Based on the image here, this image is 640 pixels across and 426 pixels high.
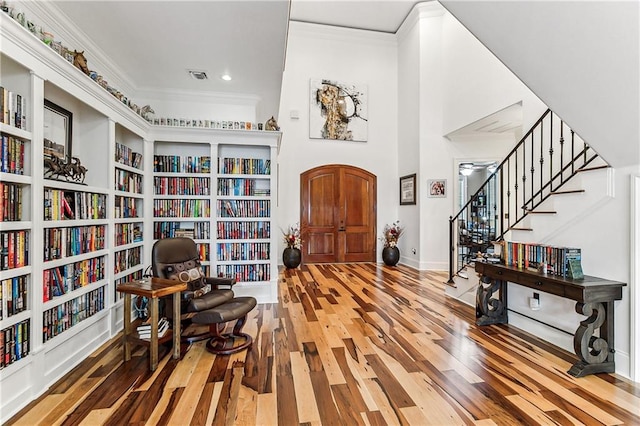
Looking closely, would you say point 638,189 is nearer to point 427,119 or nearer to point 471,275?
point 471,275

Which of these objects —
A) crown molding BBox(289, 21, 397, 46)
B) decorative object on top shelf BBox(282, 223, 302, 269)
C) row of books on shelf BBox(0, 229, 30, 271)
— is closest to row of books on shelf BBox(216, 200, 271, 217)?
row of books on shelf BBox(0, 229, 30, 271)

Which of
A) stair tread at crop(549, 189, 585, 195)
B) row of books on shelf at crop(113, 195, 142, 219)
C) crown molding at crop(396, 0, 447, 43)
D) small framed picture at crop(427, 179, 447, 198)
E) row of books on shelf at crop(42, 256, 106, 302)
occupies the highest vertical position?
crown molding at crop(396, 0, 447, 43)

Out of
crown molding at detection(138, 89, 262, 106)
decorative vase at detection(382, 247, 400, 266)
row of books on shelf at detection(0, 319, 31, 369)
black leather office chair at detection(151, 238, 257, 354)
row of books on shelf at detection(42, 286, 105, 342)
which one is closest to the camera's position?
row of books on shelf at detection(0, 319, 31, 369)

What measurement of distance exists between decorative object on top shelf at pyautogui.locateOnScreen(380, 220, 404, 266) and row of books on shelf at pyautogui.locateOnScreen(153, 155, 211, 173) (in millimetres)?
4480

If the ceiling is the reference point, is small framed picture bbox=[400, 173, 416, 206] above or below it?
below

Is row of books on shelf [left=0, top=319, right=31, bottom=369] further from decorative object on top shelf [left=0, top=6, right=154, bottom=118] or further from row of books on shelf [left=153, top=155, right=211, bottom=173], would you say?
row of books on shelf [left=153, top=155, right=211, bottom=173]

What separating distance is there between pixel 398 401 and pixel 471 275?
2634 mm

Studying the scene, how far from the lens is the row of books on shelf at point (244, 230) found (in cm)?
396

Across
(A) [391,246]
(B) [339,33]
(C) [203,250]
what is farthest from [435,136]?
(C) [203,250]

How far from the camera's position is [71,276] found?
95.6 inches

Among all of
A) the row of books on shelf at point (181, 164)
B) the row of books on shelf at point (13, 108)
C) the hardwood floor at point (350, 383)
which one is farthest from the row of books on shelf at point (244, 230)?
the row of books on shelf at point (13, 108)

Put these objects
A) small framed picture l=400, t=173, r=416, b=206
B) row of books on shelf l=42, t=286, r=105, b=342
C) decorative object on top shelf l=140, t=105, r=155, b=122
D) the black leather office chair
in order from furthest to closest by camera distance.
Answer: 1. small framed picture l=400, t=173, r=416, b=206
2. decorative object on top shelf l=140, t=105, r=155, b=122
3. the black leather office chair
4. row of books on shelf l=42, t=286, r=105, b=342

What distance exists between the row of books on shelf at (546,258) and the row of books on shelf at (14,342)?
3.99 meters

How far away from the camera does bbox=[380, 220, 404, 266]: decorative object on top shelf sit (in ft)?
22.5
